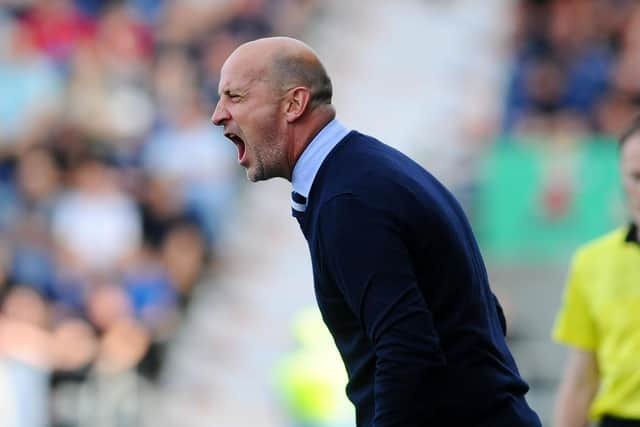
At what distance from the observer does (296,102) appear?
10.9 feet

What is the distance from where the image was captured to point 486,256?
9.41 metres

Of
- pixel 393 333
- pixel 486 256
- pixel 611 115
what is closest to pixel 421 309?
pixel 393 333

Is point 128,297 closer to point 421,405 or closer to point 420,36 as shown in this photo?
point 420,36

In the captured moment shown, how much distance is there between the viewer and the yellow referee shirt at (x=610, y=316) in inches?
178

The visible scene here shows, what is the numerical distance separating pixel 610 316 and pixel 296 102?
169 centimetres

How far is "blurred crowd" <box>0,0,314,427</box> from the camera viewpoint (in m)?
10.2

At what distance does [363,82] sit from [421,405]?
917 cm

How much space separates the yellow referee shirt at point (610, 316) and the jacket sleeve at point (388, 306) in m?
1.57

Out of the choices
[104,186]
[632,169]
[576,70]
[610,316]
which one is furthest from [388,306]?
[104,186]

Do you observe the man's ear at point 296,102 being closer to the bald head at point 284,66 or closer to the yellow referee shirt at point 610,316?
the bald head at point 284,66

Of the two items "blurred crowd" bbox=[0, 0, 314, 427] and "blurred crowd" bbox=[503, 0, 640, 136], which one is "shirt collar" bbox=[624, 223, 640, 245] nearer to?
"blurred crowd" bbox=[503, 0, 640, 136]

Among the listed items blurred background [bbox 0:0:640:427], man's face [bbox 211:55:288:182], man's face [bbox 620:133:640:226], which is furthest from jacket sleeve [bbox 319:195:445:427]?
blurred background [bbox 0:0:640:427]

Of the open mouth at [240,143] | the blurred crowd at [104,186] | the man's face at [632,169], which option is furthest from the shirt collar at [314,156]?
the blurred crowd at [104,186]

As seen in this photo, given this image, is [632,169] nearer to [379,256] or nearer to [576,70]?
[379,256]
